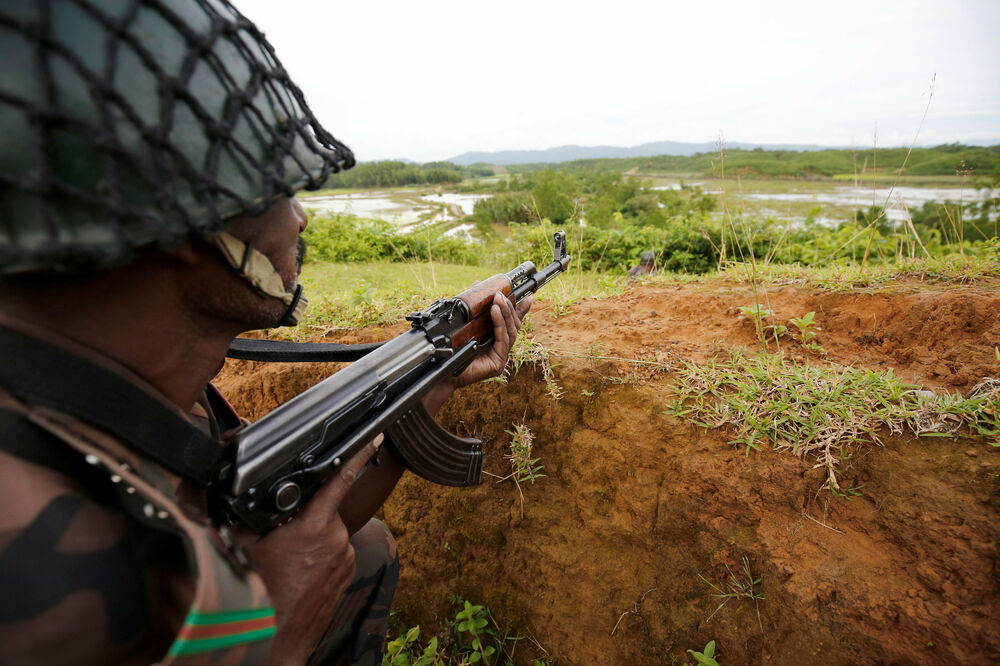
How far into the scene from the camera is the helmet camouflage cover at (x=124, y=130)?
939 millimetres

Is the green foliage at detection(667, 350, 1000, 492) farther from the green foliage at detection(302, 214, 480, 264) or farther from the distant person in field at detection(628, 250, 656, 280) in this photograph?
the green foliage at detection(302, 214, 480, 264)

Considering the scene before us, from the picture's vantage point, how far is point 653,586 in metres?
2.56

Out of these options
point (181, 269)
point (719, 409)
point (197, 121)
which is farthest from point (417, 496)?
point (197, 121)

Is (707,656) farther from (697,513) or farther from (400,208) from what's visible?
(400,208)

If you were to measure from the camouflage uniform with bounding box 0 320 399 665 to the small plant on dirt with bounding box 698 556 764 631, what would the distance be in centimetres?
211

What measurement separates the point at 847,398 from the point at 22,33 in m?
3.06

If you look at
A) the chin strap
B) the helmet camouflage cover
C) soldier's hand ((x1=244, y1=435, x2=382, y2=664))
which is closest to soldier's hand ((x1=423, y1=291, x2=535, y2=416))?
soldier's hand ((x1=244, y1=435, x2=382, y2=664))

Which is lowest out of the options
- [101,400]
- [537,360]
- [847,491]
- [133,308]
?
[847,491]

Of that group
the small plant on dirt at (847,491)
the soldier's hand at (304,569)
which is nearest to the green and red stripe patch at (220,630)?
the soldier's hand at (304,569)

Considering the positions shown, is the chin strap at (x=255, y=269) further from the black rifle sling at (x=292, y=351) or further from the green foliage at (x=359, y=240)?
the green foliage at (x=359, y=240)

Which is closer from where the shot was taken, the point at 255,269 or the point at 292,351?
the point at 255,269

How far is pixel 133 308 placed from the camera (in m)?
1.25

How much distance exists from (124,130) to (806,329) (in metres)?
3.33

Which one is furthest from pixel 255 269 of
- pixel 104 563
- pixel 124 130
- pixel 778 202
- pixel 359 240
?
pixel 778 202
